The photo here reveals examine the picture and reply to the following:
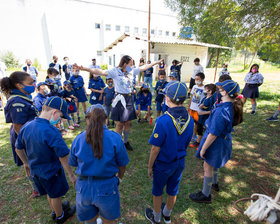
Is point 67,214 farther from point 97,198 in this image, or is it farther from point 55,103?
point 55,103

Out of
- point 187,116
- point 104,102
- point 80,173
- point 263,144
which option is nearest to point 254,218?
point 187,116

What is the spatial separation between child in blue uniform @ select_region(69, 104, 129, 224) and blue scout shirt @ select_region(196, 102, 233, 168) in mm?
1487

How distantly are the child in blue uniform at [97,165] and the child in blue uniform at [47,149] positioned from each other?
0.40 meters

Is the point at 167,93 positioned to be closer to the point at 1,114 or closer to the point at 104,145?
the point at 104,145

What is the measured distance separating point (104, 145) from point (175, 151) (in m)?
0.90

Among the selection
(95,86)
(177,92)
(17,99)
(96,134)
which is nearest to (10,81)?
(17,99)

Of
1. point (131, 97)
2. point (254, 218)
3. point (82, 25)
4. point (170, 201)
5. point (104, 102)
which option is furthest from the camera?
point (82, 25)

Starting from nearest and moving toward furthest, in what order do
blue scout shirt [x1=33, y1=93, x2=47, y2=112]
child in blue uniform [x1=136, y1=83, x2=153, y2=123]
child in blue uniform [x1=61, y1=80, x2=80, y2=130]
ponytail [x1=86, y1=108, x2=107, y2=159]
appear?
1. ponytail [x1=86, y1=108, x2=107, y2=159]
2. blue scout shirt [x1=33, y1=93, x2=47, y2=112]
3. child in blue uniform [x1=61, y1=80, x2=80, y2=130]
4. child in blue uniform [x1=136, y1=83, x2=153, y2=123]

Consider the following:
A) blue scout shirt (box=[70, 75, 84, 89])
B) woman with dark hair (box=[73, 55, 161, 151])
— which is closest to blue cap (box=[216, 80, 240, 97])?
woman with dark hair (box=[73, 55, 161, 151])

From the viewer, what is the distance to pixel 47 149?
6.38 feet

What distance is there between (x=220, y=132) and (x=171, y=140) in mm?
909

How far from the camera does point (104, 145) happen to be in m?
1.59

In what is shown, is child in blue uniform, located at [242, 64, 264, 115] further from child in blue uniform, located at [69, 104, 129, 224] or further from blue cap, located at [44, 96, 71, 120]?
blue cap, located at [44, 96, 71, 120]

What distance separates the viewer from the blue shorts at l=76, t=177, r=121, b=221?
63.4 inches
